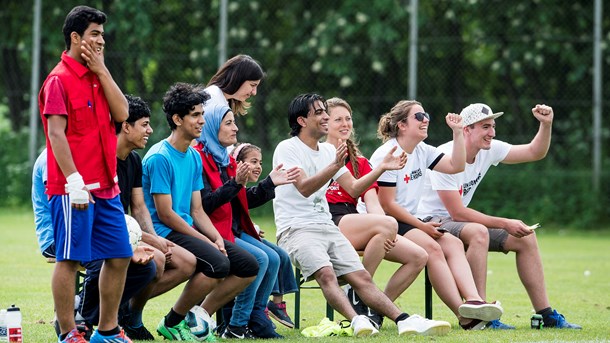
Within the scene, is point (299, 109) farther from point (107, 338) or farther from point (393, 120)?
point (107, 338)

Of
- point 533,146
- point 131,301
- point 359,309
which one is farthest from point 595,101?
point 131,301

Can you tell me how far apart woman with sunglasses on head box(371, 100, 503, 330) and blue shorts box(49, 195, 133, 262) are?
2386 mm

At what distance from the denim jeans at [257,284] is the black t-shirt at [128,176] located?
80 cm

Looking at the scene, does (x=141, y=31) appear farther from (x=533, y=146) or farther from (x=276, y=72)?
(x=533, y=146)

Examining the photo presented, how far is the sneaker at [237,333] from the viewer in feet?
21.5

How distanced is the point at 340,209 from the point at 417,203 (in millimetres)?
613

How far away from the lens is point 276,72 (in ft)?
60.3

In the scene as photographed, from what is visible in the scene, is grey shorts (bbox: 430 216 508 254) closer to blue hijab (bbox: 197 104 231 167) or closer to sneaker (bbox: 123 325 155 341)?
blue hijab (bbox: 197 104 231 167)

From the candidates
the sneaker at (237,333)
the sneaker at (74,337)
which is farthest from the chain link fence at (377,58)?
the sneaker at (74,337)

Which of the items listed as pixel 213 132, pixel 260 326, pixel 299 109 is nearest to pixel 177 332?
pixel 260 326

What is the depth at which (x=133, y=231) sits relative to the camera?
5949mm

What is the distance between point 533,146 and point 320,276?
7.38 feet

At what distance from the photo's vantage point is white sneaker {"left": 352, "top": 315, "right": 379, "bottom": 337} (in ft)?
21.2

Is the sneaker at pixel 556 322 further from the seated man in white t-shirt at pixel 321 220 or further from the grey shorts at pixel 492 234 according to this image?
the seated man in white t-shirt at pixel 321 220
